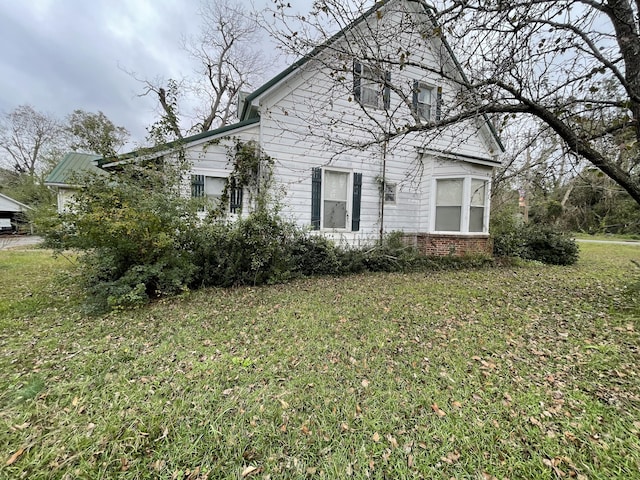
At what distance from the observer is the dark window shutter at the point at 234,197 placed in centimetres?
730

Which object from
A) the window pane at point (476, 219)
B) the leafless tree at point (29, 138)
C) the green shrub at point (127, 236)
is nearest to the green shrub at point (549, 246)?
the window pane at point (476, 219)

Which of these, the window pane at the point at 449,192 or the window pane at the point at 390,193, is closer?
the window pane at the point at 449,192

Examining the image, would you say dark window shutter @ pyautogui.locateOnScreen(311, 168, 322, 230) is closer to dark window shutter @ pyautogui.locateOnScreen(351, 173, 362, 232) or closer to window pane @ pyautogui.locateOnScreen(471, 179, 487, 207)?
dark window shutter @ pyautogui.locateOnScreen(351, 173, 362, 232)

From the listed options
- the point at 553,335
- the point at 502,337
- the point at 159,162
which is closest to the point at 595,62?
the point at 553,335

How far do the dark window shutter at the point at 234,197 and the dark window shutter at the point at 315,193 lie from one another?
2.13m

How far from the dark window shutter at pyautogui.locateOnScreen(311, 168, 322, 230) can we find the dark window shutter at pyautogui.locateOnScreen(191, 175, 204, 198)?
3.08 metres

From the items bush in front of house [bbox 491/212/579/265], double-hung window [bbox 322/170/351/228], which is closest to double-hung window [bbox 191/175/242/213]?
double-hung window [bbox 322/170/351/228]

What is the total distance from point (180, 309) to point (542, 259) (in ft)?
37.6

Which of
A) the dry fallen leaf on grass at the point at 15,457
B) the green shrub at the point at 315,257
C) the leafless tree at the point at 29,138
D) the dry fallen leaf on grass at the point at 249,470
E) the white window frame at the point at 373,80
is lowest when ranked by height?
the dry fallen leaf on grass at the point at 249,470

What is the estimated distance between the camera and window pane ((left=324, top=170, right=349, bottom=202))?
845 cm

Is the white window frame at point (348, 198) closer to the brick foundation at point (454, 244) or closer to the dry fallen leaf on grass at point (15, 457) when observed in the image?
the brick foundation at point (454, 244)

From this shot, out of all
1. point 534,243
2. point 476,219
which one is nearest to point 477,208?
point 476,219

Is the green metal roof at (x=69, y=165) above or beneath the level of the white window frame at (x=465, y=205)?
above

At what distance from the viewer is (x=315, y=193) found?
821 cm
